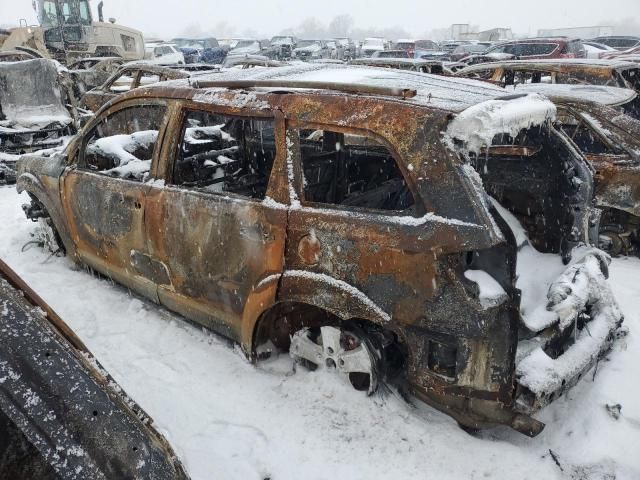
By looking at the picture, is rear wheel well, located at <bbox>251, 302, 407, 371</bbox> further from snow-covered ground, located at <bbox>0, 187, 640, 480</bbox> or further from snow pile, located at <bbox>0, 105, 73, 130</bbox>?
snow pile, located at <bbox>0, 105, 73, 130</bbox>

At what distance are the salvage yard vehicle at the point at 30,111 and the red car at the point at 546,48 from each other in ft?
39.0

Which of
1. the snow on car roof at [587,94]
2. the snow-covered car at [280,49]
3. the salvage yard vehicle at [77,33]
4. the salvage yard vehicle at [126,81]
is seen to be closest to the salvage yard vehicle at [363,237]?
the snow on car roof at [587,94]

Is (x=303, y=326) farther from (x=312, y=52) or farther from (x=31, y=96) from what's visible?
(x=312, y=52)

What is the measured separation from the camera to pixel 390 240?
8.30 feet

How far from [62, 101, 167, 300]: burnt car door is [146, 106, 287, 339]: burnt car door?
7.1 inches

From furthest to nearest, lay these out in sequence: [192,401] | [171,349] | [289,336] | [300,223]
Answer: [171,349]
[289,336]
[192,401]
[300,223]

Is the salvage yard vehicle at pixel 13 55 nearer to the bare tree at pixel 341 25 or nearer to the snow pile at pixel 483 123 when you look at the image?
the snow pile at pixel 483 123

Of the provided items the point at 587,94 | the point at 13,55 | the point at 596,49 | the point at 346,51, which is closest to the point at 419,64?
the point at 587,94

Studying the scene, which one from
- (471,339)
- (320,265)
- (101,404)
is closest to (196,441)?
(320,265)

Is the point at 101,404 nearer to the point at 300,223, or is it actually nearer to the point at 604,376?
the point at 300,223

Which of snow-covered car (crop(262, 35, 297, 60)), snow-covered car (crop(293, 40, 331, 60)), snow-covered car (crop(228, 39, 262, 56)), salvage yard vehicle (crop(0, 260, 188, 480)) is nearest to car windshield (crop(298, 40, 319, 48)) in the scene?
snow-covered car (crop(293, 40, 331, 60))

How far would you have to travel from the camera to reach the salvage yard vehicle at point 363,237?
2404mm

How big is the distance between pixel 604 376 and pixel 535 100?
178 cm

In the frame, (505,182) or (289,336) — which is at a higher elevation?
(505,182)
